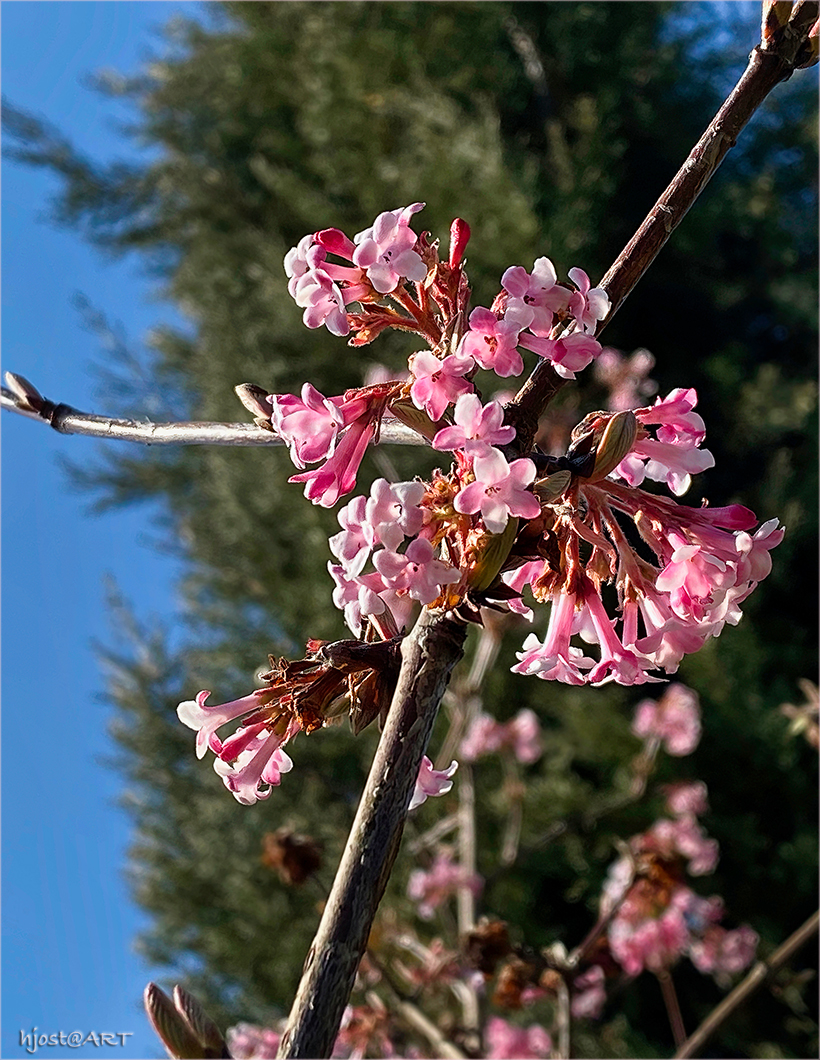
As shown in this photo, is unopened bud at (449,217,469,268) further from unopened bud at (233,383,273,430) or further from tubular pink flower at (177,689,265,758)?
tubular pink flower at (177,689,265,758)

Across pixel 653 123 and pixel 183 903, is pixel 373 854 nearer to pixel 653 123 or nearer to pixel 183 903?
pixel 183 903

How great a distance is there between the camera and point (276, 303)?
4289 millimetres

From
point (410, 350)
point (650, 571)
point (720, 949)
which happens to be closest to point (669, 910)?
point (720, 949)

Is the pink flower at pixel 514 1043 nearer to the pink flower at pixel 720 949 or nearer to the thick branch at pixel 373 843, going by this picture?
the pink flower at pixel 720 949

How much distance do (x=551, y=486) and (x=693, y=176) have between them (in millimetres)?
194

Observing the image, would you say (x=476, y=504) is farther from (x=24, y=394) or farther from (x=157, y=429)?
(x=24, y=394)

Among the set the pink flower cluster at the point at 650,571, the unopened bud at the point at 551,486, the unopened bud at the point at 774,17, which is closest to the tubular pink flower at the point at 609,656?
the pink flower cluster at the point at 650,571

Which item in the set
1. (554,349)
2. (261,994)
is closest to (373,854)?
(554,349)

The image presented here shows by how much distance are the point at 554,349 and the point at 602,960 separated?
131 centimetres

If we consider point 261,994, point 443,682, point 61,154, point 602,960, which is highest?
point 61,154

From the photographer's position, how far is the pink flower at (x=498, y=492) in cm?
40

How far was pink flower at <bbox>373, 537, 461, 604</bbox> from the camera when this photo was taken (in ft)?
1.35

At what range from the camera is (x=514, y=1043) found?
2.19 meters

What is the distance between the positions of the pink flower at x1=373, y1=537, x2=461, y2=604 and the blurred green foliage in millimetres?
2778
